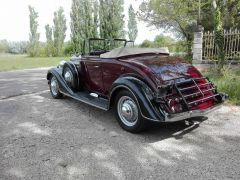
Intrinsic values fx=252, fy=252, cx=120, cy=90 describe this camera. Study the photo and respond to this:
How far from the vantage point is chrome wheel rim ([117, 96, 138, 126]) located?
408cm

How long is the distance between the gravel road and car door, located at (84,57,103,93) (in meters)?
0.55

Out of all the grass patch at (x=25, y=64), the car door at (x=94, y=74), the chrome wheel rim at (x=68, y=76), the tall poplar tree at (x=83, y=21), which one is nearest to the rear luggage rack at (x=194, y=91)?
the car door at (x=94, y=74)

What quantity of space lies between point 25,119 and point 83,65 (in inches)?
66.4

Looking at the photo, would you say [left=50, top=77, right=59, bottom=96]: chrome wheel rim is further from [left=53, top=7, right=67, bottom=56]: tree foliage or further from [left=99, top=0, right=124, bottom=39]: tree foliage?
[left=53, top=7, right=67, bottom=56]: tree foliage

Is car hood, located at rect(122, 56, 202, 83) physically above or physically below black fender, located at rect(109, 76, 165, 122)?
above

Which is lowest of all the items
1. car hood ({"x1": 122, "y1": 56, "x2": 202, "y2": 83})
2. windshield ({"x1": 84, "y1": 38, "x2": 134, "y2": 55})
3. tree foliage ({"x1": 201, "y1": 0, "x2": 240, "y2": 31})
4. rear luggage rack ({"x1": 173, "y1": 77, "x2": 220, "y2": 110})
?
rear luggage rack ({"x1": 173, "y1": 77, "x2": 220, "y2": 110})

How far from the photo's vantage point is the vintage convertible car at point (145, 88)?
12.4 ft

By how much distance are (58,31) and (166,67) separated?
126ft

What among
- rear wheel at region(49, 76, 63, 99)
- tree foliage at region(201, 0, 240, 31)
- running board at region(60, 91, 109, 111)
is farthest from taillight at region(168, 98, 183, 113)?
tree foliage at region(201, 0, 240, 31)

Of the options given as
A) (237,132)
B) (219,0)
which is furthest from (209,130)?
(219,0)

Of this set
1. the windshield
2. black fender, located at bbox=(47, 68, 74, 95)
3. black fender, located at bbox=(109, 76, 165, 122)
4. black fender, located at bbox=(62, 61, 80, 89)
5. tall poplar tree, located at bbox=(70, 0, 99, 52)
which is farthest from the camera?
tall poplar tree, located at bbox=(70, 0, 99, 52)

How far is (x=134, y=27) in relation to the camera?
4444 cm

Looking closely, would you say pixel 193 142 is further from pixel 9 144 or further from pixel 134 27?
pixel 134 27

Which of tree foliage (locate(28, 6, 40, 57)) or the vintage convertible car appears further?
tree foliage (locate(28, 6, 40, 57))
